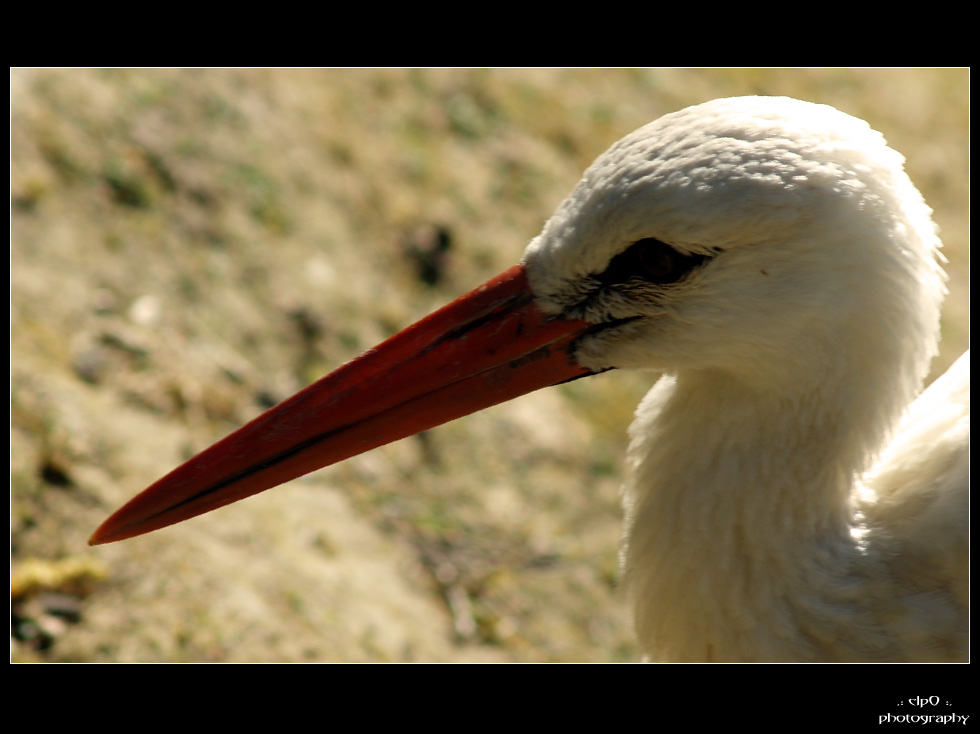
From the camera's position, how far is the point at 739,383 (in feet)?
7.11

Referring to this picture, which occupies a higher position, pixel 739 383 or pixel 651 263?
pixel 651 263

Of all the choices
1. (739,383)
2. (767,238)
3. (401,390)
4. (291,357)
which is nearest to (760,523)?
(739,383)

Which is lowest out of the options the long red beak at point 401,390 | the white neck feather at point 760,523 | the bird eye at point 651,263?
the white neck feather at point 760,523

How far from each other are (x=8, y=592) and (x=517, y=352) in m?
2.03

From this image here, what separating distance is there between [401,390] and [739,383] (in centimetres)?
82

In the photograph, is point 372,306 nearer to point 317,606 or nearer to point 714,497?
point 317,606

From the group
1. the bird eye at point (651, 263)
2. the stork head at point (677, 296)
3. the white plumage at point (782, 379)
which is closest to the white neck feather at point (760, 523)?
the white plumage at point (782, 379)

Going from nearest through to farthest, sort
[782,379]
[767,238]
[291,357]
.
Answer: [767,238] → [782,379] → [291,357]

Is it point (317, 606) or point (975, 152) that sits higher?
point (975, 152)

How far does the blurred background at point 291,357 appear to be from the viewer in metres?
3.37

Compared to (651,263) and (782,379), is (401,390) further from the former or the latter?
(782,379)

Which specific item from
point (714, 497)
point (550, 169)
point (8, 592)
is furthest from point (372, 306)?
point (714, 497)

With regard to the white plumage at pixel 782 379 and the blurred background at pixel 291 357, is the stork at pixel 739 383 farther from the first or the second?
the blurred background at pixel 291 357

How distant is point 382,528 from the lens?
3.90 meters
